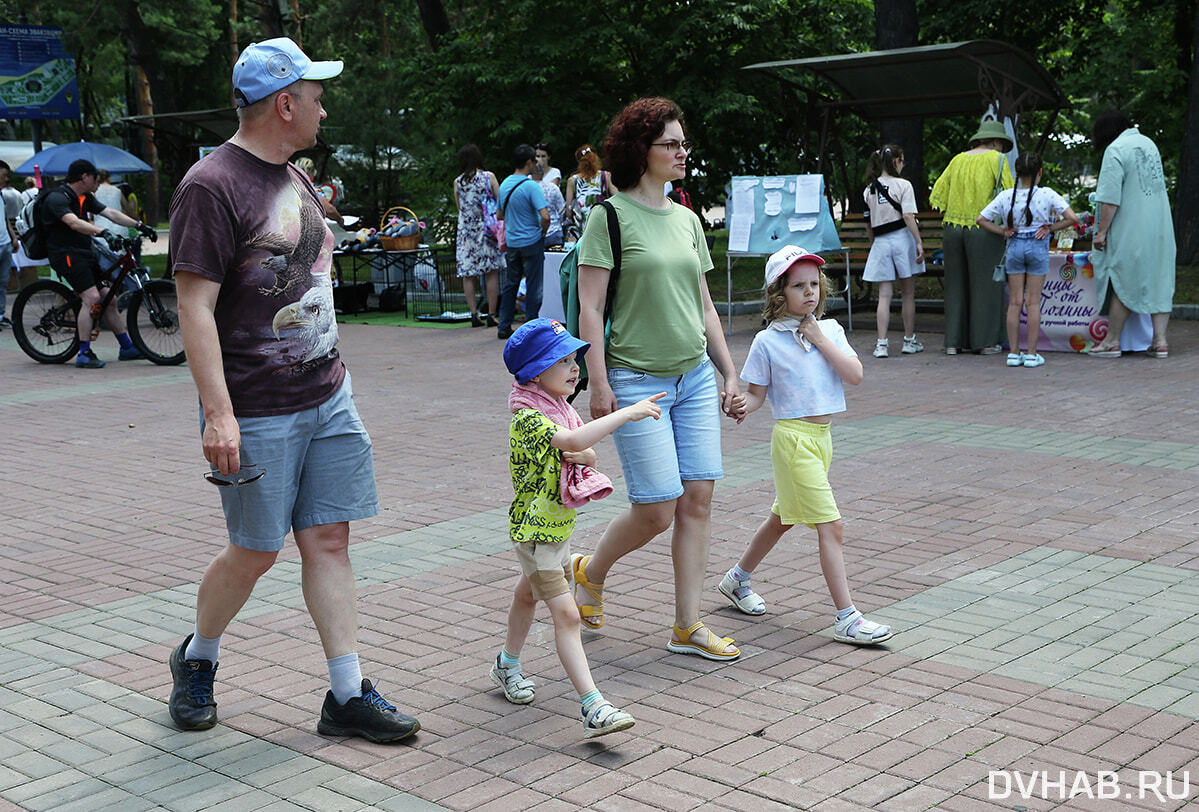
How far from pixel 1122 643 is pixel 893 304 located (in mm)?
12140

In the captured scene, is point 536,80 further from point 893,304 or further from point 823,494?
point 823,494

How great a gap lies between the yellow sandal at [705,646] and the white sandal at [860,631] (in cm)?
39

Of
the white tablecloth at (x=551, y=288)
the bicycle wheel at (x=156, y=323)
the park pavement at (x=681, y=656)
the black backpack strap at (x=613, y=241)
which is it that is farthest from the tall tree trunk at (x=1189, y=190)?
the black backpack strap at (x=613, y=241)

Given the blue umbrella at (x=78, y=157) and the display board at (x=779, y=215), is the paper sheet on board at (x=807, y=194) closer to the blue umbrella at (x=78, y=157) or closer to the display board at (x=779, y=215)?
the display board at (x=779, y=215)

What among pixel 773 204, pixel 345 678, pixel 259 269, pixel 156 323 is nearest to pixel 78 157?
pixel 156 323

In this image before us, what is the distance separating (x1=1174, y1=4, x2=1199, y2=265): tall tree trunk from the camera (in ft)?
54.7

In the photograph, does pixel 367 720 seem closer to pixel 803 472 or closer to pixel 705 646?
pixel 705 646

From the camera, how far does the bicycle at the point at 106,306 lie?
515 inches

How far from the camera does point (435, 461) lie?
8.35 meters

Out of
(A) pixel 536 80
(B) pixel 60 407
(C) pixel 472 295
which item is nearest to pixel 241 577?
(B) pixel 60 407

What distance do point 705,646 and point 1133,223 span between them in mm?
8399

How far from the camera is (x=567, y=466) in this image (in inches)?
156

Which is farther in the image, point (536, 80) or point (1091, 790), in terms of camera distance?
point (536, 80)

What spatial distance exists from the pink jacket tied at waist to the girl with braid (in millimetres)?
8304
